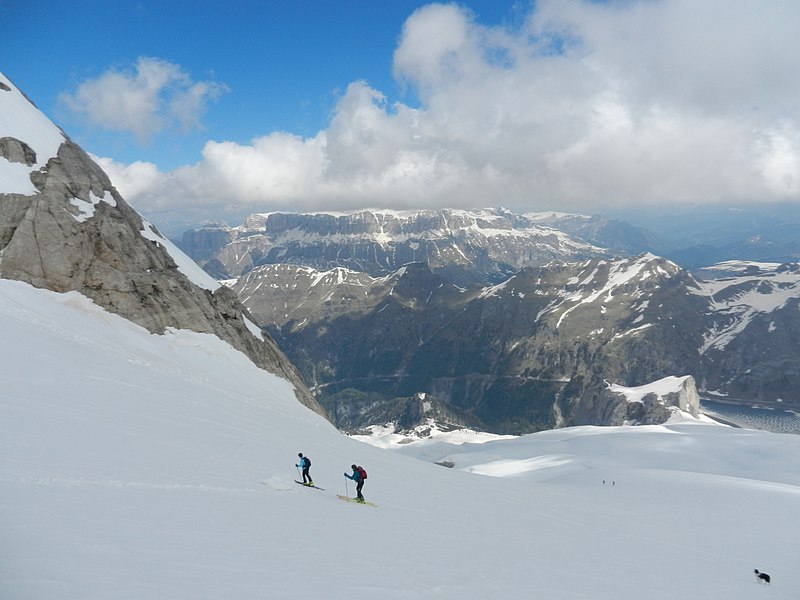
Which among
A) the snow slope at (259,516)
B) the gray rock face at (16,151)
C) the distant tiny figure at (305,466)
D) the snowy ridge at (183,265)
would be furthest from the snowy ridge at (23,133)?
the distant tiny figure at (305,466)

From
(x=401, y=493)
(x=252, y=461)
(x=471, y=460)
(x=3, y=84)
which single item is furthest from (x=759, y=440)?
(x=3, y=84)

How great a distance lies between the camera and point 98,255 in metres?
58.4

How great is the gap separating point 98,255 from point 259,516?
5528 centimetres

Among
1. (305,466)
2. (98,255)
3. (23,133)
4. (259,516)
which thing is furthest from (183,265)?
(259,516)

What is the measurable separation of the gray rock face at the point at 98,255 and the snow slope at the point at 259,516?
950cm

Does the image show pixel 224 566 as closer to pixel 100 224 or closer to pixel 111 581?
pixel 111 581

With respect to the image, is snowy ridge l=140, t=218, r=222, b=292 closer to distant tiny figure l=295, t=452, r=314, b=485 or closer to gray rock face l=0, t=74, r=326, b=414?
gray rock face l=0, t=74, r=326, b=414

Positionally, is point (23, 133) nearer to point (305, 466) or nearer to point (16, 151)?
point (16, 151)

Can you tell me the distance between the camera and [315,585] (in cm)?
1059

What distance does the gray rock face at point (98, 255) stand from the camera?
2058 inches

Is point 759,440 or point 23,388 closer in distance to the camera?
point 23,388

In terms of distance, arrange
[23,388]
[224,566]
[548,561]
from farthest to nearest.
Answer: [23,388] < [548,561] < [224,566]

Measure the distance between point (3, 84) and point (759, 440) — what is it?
143 m

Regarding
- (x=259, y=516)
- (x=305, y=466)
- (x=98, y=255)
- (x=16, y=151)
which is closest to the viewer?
(x=259, y=516)
